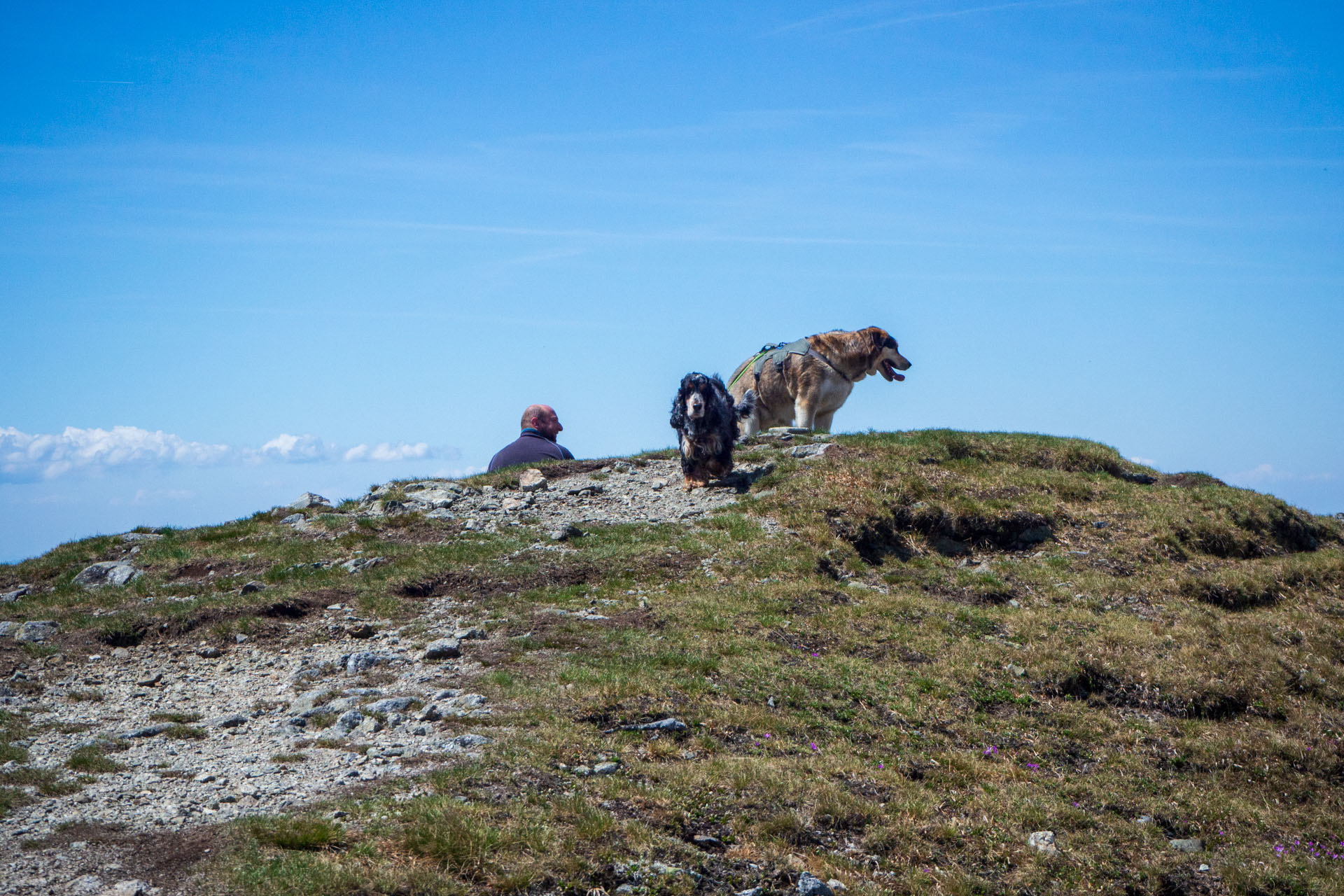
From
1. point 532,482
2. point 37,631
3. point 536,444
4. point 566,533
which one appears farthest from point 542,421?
point 37,631

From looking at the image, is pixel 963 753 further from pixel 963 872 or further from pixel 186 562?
pixel 186 562

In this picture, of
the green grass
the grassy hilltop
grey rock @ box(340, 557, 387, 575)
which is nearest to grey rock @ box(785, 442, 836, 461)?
the grassy hilltop

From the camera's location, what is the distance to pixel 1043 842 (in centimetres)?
862

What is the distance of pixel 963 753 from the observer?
10.2m

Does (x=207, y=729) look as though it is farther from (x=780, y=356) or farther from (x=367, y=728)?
(x=780, y=356)

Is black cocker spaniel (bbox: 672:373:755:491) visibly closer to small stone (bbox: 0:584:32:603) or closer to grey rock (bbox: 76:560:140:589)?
grey rock (bbox: 76:560:140:589)

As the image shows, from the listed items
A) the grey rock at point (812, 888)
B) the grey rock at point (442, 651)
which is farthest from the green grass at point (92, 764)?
the grey rock at point (812, 888)

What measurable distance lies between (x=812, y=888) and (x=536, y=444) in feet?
61.5

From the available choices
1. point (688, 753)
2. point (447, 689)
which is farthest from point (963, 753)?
point (447, 689)

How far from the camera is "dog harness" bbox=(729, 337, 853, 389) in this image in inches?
922

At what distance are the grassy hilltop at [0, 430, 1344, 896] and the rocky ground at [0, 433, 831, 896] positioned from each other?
35 cm

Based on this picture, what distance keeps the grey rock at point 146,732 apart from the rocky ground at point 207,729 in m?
0.02

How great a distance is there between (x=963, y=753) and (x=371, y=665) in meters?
6.83

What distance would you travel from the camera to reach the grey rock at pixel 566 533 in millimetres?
17188
